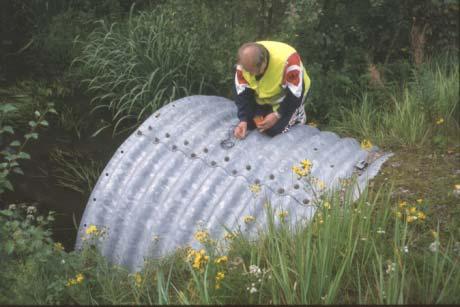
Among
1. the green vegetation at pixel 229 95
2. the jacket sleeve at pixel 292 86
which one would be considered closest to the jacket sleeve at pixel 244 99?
the jacket sleeve at pixel 292 86

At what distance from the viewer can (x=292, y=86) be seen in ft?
13.0

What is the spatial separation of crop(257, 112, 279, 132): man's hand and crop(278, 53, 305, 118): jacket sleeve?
8 centimetres

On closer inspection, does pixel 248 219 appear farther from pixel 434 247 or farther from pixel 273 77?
pixel 273 77

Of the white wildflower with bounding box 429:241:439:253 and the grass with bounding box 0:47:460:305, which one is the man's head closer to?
the grass with bounding box 0:47:460:305

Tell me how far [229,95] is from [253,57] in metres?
2.38

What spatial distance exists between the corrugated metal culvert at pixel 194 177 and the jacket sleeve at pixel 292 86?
17cm

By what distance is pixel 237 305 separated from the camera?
2.36m

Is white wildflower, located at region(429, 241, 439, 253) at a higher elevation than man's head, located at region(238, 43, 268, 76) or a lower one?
lower

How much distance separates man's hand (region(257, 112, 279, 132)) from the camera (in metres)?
3.93

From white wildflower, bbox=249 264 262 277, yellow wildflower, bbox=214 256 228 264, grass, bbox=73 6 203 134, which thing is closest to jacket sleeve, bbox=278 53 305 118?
yellow wildflower, bbox=214 256 228 264

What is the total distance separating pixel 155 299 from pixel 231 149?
1478 mm

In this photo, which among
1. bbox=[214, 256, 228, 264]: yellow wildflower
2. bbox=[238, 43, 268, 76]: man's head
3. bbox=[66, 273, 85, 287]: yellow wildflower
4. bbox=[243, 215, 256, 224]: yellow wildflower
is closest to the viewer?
bbox=[214, 256, 228, 264]: yellow wildflower

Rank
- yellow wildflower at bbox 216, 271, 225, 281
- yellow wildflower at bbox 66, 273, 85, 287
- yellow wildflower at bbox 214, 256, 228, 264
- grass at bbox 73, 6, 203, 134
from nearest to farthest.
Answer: yellow wildflower at bbox 216, 271, 225, 281 < yellow wildflower at bbox 214, 256, 228, 264 < yellow wildflower at bbox 66, 273, 85, 287 < grass at bbox 73, 6, 203, 134

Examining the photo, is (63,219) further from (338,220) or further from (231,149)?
(338,220)
